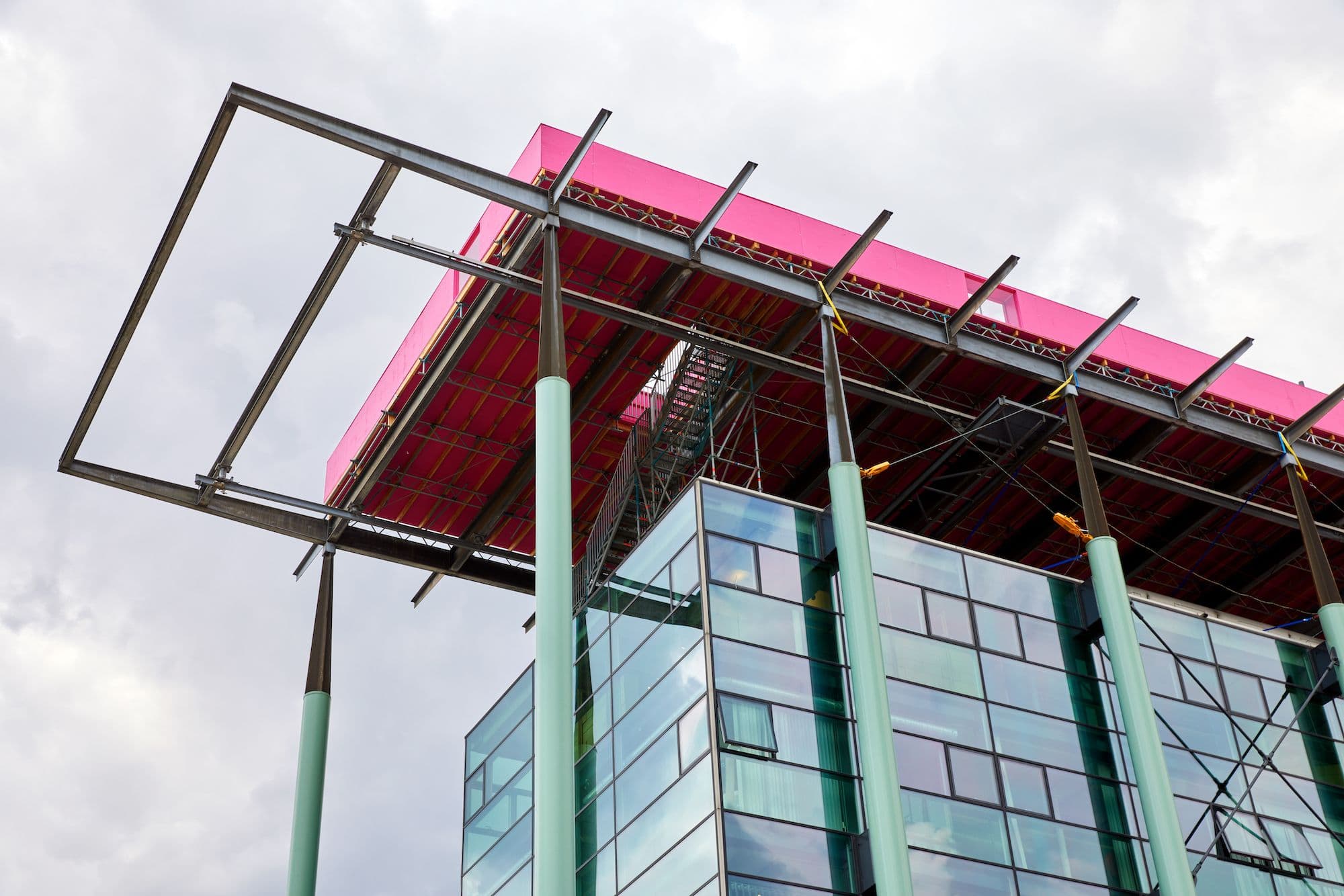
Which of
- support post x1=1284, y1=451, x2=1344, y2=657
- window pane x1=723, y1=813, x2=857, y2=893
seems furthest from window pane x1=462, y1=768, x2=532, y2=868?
support post x1=1284, y1=451, x2=1344, y2=657

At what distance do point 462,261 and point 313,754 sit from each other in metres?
14.5

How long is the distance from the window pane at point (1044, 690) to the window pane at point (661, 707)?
7336mm

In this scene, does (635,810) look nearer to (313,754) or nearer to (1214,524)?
(313,754)

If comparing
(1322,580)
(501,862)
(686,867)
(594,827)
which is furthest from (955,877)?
(1322,580)

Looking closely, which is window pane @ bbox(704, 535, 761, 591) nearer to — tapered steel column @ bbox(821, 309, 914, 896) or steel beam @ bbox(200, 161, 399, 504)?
tapered steel column @ bbox(821, 309, 914, 896)

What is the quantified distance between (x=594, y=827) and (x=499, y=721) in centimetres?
767

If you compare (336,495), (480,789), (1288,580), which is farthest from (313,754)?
(1288,580)

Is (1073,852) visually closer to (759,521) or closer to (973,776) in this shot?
(973,776)

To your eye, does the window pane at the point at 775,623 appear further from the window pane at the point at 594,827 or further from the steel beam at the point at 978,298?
the steel beam at the point at 978,298

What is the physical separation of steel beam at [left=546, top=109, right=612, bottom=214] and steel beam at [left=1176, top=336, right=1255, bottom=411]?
17.7m

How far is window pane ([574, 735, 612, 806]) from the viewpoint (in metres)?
31.7

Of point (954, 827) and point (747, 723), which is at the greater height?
point (747, 723)

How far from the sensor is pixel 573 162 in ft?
109

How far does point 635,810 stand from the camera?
30000 mm
